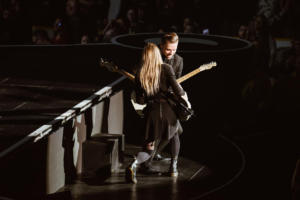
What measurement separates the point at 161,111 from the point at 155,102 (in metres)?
0.10

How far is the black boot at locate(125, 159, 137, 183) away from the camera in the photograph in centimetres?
553

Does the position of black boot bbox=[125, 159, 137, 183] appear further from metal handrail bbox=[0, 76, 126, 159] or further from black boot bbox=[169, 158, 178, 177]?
metal handrail bbox=[0, 76, 126, 159]

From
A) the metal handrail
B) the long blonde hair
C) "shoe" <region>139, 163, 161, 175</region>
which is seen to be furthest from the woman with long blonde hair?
the metal handrail

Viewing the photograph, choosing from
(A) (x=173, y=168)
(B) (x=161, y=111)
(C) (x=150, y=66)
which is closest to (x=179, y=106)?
(B) (x=161, y=111)

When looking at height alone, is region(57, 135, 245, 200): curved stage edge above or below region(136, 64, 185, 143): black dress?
below

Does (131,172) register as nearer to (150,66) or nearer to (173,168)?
Answer: (173,168)

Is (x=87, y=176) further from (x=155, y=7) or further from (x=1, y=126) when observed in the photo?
(x=155, y=7)

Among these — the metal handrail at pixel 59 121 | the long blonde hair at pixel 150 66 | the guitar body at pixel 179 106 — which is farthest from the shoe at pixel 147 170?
the long blonde hair at pixel 150 66

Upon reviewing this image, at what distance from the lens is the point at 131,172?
18.2 feet

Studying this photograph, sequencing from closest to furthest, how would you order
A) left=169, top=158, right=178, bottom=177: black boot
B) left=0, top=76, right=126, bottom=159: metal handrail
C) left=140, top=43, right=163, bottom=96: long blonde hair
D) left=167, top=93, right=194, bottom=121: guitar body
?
left=0, top=76, right=126, bottom=159: metal handrail, left=140, top=43, right=163, bottom=96: long blonde hair, left=167, top=93, right=194, bottom=121: guitar body, left=169, top=158, right=178, bottom=177: black boot

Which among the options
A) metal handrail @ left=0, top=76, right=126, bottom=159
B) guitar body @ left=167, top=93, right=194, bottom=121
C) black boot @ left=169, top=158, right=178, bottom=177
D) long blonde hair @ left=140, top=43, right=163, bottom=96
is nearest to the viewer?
metal handrail @ left=0, top=76, right=126, bottom=159

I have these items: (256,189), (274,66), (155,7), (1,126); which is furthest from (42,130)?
(155,7)

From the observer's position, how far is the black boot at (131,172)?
5.53m

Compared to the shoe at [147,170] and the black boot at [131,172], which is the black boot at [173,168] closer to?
the shoe at [147,170]
